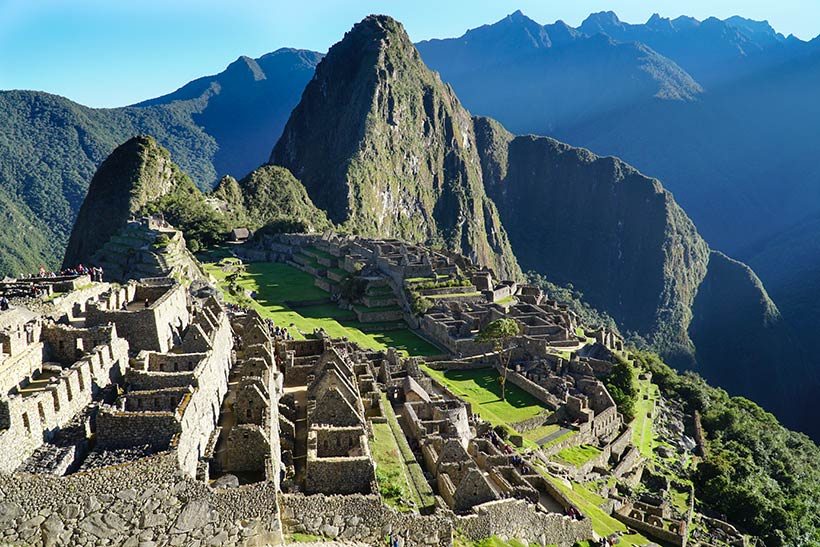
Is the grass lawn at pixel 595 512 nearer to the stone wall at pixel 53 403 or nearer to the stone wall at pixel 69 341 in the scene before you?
the stone wall at pixel 53 403

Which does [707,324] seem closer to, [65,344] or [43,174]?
[43,174]

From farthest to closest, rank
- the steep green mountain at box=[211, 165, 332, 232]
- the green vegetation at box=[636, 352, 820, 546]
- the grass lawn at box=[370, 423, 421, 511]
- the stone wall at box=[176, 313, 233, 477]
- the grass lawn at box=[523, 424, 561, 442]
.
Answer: the steep green mountain at box=[211, 165, 332, 232] → the green vegetation at box=[636, 352, 820, 546] → the grass lawn at box=[523, 424, 561, 442] → the grass lawn at box=[370, 423, 421, 511] → the stone wall at box=[176, 313, 233, 477]

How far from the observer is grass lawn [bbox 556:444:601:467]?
113ft

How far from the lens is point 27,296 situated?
80.7 ft

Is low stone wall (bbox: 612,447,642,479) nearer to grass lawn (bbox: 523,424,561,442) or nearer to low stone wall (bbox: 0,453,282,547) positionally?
grass lawn (bbox: 523,424,561,442)

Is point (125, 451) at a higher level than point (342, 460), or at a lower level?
higher

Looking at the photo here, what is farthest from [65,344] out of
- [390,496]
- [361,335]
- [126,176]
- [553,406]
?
[126,176]

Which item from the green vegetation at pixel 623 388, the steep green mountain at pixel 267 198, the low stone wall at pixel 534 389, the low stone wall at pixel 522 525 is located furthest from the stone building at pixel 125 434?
the steep green mountain at pixel 267 198

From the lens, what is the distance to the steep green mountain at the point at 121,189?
9596 centimetres

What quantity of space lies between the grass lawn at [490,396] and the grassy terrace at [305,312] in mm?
4565

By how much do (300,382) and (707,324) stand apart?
20220 cm

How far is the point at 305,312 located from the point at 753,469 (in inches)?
1493

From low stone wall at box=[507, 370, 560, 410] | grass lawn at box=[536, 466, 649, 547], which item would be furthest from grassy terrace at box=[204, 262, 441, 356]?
grass lawn at box=[536, 466, 649, 547]

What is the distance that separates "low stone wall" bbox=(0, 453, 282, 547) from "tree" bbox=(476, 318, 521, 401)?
2821cm
